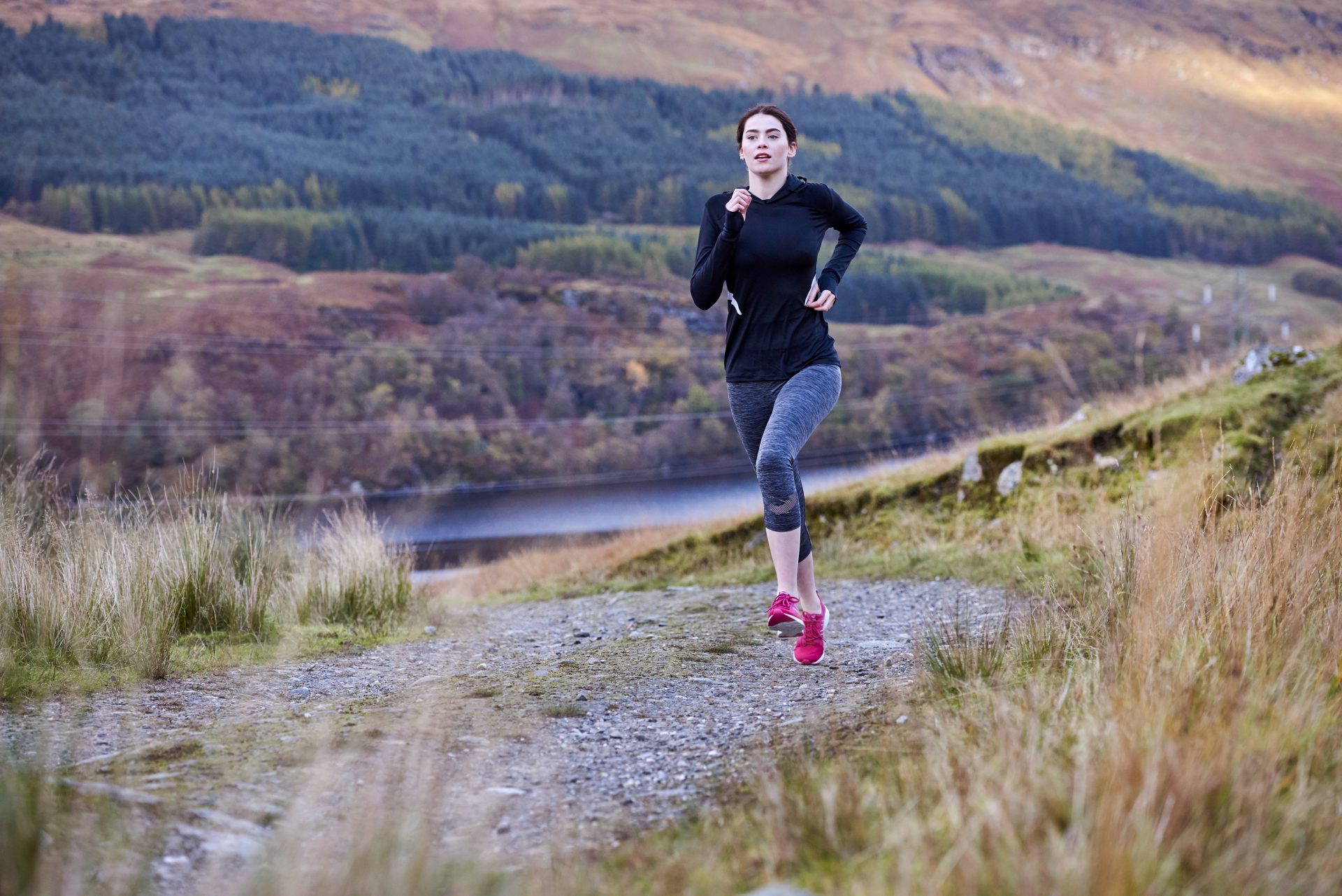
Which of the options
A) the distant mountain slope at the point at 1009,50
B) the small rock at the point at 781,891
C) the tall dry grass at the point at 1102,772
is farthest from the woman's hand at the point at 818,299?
the distant mountain slope at the point at 1009,50

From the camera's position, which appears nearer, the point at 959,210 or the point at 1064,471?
the point at 1064,471

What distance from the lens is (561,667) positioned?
4449mm

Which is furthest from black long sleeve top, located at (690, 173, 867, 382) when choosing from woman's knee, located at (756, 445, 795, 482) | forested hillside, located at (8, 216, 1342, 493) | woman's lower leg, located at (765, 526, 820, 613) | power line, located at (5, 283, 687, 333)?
power line, located at (5, 283, 687, 333)

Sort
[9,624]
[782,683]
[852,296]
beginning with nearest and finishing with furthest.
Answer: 1. [782,683]
2. [9,624]
3. [852,296]

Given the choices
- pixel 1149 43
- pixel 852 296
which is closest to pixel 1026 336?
pixel 852 296

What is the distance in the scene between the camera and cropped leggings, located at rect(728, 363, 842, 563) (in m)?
3.91

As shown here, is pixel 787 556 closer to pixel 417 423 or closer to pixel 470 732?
pixel 470 732

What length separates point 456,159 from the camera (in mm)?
123438

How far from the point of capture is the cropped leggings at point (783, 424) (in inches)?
154

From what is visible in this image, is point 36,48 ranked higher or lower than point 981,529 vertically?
higher

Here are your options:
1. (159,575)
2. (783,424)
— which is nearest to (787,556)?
(783,424)

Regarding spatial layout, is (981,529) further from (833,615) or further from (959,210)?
(959,210)

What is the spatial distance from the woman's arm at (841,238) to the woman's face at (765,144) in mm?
248

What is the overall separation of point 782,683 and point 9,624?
3.44 m
